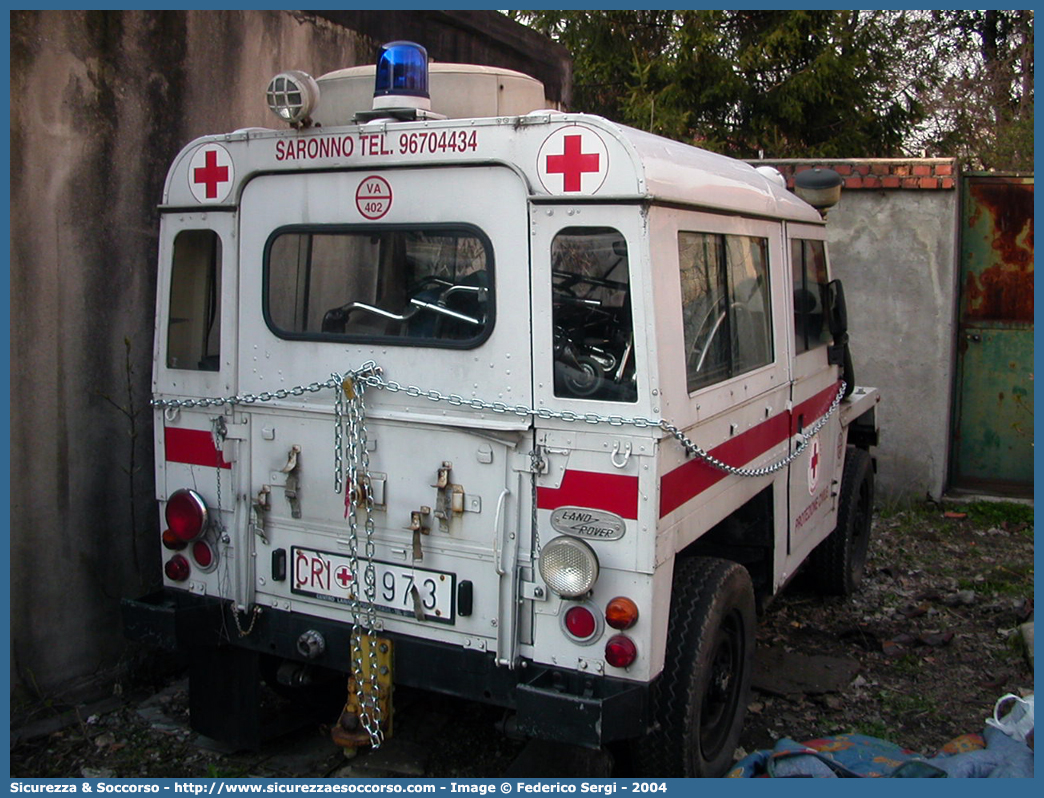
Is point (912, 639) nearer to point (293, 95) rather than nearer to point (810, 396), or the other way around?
point (810, 396)

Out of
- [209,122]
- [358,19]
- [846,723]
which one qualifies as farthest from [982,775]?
[358,19]

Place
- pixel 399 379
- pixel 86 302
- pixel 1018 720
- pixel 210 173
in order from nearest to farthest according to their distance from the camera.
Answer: pixel 399 379, pixel 210 173, pixel 1018 720, pixel 86 302

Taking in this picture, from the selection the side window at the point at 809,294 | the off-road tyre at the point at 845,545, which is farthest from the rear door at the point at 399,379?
the off-road tyre at the point at 845,545

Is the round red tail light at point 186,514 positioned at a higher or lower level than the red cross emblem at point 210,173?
lower

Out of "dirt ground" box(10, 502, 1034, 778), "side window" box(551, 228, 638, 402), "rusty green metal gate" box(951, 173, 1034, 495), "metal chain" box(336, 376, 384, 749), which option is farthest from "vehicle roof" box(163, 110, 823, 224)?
"rusty green metal gate" box(951, 173, 1034, 495)

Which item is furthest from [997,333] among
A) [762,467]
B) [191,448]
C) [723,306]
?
[191,448]

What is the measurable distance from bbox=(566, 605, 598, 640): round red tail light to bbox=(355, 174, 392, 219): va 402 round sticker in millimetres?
1507

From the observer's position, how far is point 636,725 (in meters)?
3.16

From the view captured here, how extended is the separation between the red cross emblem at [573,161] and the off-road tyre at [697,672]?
146 centimetres

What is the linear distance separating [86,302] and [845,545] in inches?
171

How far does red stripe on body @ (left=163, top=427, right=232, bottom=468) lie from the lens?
12.3 feet

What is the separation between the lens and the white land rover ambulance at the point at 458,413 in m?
3.10

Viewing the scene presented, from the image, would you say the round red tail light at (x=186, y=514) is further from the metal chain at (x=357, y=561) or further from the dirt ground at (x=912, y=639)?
the dirt ground at (x=912, y=639)

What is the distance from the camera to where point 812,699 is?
15.4ft
